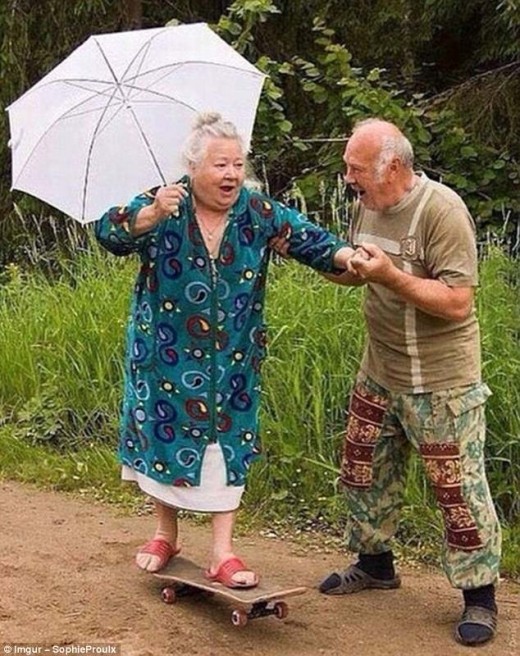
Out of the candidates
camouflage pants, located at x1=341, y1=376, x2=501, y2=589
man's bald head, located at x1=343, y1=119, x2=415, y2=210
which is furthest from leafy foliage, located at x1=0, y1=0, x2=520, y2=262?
man's bald head, located at x1=343, y1=119, x2=415, y2=210

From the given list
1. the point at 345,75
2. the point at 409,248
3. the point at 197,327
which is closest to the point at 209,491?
the point at 197,327

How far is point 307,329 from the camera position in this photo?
5645 mm

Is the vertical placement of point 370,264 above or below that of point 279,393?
above

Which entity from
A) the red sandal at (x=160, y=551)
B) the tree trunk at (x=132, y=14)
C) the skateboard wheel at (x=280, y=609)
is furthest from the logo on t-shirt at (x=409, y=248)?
the tree trunk at (x=132, y=14)

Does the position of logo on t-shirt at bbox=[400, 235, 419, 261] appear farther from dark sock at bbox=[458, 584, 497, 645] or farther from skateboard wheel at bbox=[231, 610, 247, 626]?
skateboard wheel at bbox=[231, 610, 247, 626]

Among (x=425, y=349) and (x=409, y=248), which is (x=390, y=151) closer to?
(x=409, y=248)

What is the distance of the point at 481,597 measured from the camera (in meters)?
3.92

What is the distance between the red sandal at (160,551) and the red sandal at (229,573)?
24cm

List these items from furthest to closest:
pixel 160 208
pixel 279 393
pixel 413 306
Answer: pixel 279 393, pixel 413 306, pixel 160 208

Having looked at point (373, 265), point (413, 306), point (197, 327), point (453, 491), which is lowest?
point (453, 491)

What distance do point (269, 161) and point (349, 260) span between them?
15.1 feet

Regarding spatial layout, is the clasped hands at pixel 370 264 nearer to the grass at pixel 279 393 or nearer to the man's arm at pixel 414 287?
the man's arm at pixel 414 287

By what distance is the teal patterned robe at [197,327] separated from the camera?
3.76m

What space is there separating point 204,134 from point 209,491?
113 cm
